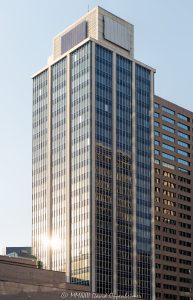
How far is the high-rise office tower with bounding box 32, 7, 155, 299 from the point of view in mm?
180875

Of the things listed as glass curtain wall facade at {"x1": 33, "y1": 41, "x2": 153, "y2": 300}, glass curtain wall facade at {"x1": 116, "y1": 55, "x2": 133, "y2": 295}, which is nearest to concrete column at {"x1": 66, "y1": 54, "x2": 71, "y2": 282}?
glass curtain wall facade at {"x1": 33, "y1": 41, "x2": 153, "y2": 300}

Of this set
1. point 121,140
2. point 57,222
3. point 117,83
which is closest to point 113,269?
point 57,222

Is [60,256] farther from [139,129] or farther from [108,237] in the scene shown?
[139,129]

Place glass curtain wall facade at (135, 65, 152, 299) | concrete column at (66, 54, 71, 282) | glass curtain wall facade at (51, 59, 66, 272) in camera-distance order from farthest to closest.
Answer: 1. glass curtain wall facade at (135, 65, 152, 299)
2. glass curtain wall facade at (51, 59, 66, 272)
3. concrete column at (66, 54, 71, 282)

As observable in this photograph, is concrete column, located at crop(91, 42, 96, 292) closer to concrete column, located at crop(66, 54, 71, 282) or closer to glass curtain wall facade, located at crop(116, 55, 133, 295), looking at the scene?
glass curtain wall facade, located at crop(116, 55, 133, 295)

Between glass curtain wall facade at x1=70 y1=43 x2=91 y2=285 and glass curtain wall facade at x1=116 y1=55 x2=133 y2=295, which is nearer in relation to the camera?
glass curtain wall facade at x1=70 y1=43 x2=91 y2=285

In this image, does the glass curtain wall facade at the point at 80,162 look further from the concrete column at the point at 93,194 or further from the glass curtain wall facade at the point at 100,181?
the concrete column at the point at 93,194

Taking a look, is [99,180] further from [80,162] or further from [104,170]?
[80,162]

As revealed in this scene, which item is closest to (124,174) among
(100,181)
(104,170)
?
(104,170)

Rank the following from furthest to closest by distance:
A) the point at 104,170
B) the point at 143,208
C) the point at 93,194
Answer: the point at 143,208 < the point at 104,170 < the point at 93,194

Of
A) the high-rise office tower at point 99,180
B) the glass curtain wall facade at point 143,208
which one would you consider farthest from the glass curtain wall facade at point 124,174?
the glass curtain wall facade at point 143,208

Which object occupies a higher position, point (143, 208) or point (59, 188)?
point (59, 188)

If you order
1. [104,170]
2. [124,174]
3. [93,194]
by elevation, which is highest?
[104,170]

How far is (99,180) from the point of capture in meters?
184
